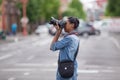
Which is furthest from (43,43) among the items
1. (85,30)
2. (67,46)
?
(67,46)

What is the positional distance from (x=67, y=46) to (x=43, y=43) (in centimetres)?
3752

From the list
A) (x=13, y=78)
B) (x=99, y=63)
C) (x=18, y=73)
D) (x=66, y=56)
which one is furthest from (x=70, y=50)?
(x=99, y=63)

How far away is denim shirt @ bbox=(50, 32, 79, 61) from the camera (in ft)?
28.8

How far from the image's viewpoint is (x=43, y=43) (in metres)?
46.3

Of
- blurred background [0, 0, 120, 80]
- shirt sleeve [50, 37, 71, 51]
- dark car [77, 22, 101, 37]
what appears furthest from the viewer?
dark car [77, 22, 101, 37]

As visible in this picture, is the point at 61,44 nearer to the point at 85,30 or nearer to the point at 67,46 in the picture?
the point at 67,46

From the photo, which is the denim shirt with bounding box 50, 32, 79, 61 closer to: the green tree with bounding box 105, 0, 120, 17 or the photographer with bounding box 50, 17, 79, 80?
the photographer with bounding box 50, 17, 79, 80

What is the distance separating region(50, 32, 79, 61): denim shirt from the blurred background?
0.80 metres

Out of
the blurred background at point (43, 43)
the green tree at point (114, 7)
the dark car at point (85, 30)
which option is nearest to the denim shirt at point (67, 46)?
the blurred background at point (43, 43)

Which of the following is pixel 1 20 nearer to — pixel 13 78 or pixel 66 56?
pixel 13 78

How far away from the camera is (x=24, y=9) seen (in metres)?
75.9

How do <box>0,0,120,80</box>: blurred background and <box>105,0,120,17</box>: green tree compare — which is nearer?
<box>0,0,120,80</box>: blurred background

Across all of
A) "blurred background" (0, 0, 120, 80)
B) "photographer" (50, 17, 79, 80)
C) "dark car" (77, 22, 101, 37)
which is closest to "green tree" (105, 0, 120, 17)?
"blurred background" (0, 0, 120, 80)

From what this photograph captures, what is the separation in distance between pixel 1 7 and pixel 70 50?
204 ft
